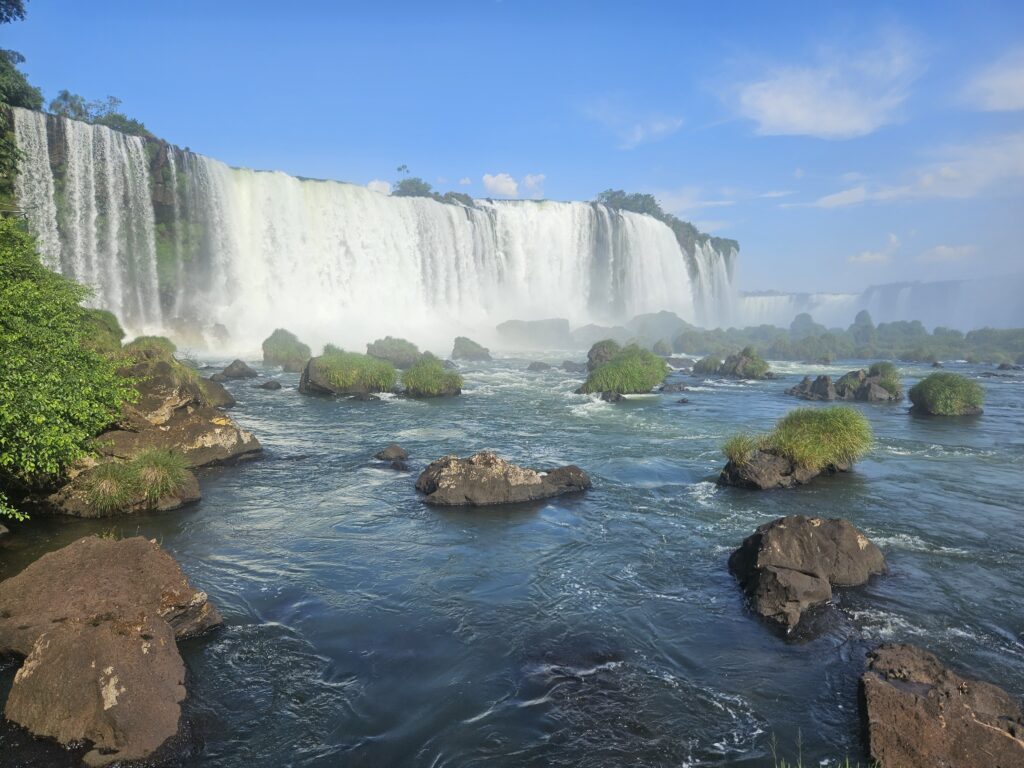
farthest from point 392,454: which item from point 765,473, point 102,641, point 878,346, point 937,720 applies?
point 878,346

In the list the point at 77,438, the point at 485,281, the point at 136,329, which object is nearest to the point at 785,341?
the point at 485,281

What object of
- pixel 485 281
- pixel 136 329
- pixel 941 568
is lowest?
pixel 941 568

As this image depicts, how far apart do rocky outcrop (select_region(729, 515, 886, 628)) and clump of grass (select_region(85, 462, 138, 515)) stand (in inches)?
444

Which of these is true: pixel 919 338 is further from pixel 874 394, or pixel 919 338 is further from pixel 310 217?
pixel 310 217

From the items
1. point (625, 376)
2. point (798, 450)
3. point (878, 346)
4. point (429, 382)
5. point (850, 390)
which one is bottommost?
point (798, 450)

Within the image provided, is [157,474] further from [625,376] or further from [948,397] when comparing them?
[948,397]

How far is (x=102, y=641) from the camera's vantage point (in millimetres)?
6477

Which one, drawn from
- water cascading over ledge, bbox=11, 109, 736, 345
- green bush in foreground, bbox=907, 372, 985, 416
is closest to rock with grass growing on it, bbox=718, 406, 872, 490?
green bush in foreground, bbox=907, 372, 985, 416

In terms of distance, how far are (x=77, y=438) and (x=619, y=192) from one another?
120505mm

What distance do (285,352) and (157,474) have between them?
1081 inches

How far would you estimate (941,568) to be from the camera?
420 inches

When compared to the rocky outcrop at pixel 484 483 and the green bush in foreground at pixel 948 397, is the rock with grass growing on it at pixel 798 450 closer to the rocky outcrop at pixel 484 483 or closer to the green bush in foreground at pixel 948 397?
the rocky outcrop at pixel 484 483

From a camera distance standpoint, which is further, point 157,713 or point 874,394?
point 874,394

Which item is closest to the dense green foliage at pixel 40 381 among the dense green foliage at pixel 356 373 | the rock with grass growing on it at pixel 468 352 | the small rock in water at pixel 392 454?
the small rock in water at pixel 392 454
